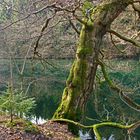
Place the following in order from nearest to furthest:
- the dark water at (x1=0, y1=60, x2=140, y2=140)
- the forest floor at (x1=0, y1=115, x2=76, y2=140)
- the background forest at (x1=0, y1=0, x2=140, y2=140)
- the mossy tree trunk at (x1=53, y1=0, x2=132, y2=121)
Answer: the forest floor at (x1=0, y1=115, x2=76, y2=140)
the mossy tree trunk at (x1=53, y1=0, x2=132, y2=121)
the background forest at (x1=0, y1=0, x2=140, y2=140)
the dark water at (x1=0, y1=60, x2=140, y2=140)

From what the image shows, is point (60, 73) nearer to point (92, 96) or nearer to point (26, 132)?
point (92, 96)

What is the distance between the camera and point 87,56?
22.9 ft

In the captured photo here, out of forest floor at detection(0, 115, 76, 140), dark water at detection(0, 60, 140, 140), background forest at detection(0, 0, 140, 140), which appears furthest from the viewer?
dark water at detection(0, 60, 140, 140)

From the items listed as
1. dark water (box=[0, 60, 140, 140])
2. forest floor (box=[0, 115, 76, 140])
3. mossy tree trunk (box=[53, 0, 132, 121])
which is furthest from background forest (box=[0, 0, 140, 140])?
forest floor (box=[0, 115, 76, 140])

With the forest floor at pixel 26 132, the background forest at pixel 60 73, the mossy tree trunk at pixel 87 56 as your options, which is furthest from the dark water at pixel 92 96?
the forest floor at pixel 26 132

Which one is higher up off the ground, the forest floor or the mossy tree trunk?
the mossy tree trunk

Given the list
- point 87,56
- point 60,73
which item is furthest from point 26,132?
point 60,73

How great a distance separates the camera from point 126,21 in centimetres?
2567

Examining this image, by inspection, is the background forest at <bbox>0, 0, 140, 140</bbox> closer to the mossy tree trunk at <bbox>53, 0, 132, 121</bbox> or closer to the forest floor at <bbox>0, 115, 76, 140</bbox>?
the mossy tree trunk at <bbox>53, 0, 132, 121</bbox>

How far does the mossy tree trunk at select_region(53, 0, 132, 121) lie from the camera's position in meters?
6.91

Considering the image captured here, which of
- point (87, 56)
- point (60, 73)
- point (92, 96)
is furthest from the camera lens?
point (60, 73)

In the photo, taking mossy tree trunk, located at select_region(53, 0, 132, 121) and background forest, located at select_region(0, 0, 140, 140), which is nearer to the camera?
mossy tree trunk, located at select_region(53, 0, 132, 121)

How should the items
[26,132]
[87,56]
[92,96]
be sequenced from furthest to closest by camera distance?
[92,96] < [87,56] < [26,132]

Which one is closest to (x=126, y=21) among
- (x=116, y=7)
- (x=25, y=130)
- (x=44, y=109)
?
(x=44, y=109)
